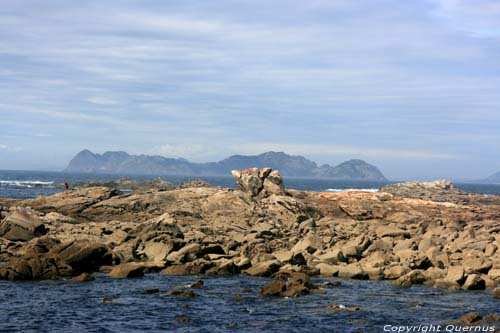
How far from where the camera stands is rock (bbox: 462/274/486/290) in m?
41.1

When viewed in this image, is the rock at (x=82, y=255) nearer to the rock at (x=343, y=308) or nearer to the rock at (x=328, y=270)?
the rock at (x=328, y=270)

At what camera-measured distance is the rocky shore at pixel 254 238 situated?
44.5m

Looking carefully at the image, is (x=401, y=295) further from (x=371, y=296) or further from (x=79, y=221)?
(x=79, y=221)

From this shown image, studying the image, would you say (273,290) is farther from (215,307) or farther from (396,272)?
(396,272)

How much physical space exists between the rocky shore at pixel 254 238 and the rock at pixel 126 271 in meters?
0.08

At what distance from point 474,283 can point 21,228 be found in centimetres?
3632

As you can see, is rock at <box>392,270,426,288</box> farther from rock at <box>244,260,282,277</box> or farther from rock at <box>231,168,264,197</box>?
rock at <box>231,168,264,197</box>

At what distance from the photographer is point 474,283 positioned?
41.1m

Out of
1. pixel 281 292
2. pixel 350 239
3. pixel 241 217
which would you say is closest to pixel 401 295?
pixel 281 292

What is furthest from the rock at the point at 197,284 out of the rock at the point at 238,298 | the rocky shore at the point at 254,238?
the rocky shore at the point at 254,238

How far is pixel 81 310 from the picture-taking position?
3388 cm

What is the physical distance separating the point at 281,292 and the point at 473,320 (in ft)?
37.6

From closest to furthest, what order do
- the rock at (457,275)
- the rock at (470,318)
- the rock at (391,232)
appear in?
the rock at (470,318), the rock at (457,275), the rock at (391,232)

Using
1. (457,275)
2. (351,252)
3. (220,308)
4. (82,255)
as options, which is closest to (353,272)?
(351,252)
